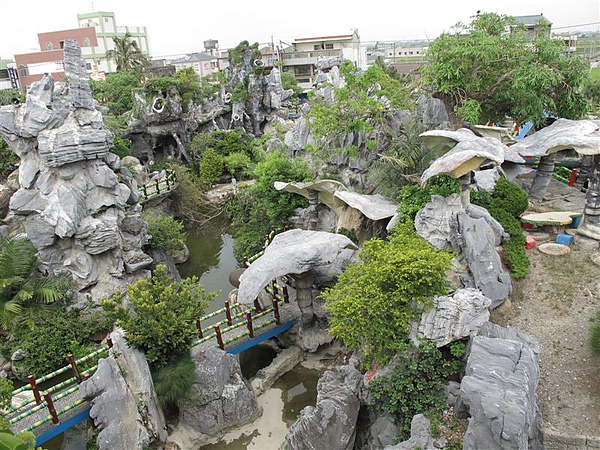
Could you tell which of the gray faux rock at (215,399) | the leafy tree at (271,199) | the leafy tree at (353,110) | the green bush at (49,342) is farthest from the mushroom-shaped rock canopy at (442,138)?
the green bush at (49,342)

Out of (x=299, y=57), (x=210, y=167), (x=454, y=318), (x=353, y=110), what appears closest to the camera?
(x=454, y=318)

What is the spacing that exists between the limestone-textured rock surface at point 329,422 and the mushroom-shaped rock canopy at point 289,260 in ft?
8.26

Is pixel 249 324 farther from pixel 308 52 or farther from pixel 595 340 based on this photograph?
pixel 308 52

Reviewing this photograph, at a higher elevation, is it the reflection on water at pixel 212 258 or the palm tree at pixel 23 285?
the palm tree at pixel 23 285

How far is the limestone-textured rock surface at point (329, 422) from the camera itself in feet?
25.9

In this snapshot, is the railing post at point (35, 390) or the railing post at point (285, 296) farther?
the railing post at point (285, 296)

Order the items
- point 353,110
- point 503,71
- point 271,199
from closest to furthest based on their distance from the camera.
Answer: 1. point 503,71
2. point 353,110
3. point 271,199

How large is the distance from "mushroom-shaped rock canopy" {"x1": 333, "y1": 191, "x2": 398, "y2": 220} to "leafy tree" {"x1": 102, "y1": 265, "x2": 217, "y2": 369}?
4646mm

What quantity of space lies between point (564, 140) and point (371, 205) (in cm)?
477

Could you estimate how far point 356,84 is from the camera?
1451 cm

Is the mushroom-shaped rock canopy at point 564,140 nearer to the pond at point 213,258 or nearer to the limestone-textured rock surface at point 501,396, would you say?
the limestone-textured rock surface at point 501,396

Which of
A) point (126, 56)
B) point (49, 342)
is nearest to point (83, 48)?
point (126, 56)

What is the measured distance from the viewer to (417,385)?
24.9 feet

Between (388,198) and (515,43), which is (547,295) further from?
(515,43)
